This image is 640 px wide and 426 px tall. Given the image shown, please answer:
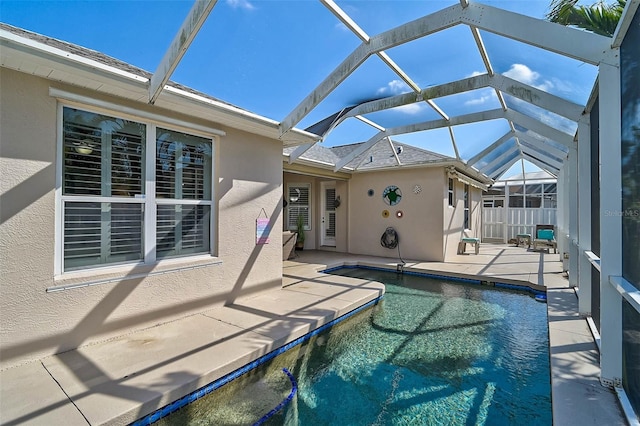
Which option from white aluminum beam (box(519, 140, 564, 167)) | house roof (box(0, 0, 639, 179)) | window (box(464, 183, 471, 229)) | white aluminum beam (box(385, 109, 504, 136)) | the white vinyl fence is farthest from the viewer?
the white vinyl fence

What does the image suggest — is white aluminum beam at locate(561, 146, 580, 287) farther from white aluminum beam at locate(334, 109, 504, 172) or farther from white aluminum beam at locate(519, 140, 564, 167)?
white aluminum beam at locate(519, 140, 564, 167)

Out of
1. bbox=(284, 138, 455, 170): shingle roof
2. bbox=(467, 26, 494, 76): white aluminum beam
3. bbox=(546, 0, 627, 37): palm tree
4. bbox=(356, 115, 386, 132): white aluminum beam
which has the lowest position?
bbox=(284, 138, 455, 170): shingle roof

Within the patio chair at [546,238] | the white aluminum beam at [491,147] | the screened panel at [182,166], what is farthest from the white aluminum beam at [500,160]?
the screened panel at [182,166]

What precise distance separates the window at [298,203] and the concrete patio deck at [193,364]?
6.98 m

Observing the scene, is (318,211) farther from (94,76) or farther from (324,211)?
(94,76)

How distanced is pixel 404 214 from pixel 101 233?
9340mm

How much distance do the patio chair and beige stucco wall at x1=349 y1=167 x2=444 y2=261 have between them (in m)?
6.46

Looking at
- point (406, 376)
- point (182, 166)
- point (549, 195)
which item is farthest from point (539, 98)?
point (549, 195)

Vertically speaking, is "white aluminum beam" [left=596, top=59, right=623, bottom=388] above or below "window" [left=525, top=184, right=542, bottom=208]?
below

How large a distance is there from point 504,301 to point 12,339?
8.26 meters

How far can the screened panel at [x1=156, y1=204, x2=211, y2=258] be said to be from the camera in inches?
183

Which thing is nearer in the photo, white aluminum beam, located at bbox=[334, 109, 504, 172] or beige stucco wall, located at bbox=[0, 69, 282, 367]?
beige stucco wall, located at bbox=[0, 69, 282, 367]

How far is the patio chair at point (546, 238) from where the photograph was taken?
13398 mm

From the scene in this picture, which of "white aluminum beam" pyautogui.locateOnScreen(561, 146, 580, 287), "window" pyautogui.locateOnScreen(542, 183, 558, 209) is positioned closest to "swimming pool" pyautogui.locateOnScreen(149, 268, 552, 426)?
"white aluminum beam" pyautogui.locateOnScreen(561, 146, 580, 287)
